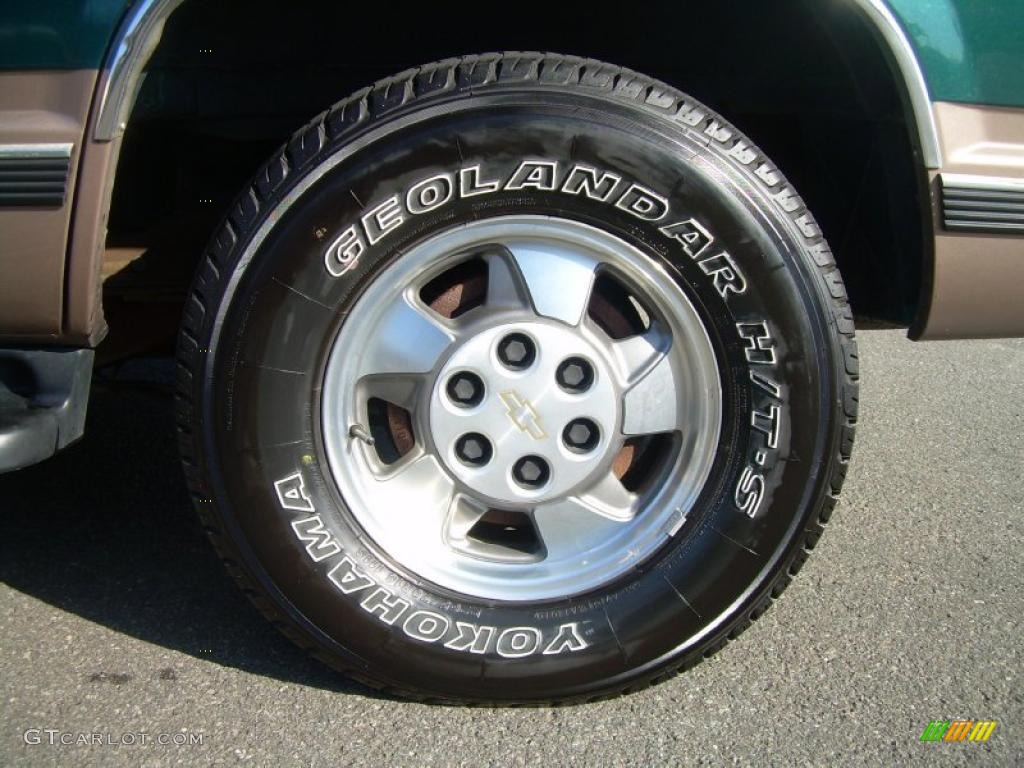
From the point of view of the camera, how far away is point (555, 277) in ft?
6.60

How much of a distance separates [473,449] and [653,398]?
385mm

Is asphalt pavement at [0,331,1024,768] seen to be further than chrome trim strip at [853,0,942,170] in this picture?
Yes

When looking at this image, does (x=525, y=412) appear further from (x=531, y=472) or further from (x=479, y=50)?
(x=479, y=50)

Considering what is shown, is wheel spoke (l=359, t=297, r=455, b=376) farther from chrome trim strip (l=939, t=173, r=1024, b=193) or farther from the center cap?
chrome trim strip (l=939, t=173, r=1024, b=193)

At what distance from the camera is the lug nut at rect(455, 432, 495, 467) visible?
6.75 ft

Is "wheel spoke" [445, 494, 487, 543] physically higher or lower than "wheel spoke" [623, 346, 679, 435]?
lower

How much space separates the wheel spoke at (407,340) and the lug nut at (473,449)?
16 centimetres

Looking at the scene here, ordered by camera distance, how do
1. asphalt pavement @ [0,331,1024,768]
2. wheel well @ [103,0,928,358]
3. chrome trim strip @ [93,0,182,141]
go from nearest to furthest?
chrome trim strip @ [93,0,182,141] < asphalt pavement @ [0,331,1024,768] < wheel well @ [103,0,928,358]

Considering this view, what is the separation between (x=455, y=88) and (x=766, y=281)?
704 millimetres

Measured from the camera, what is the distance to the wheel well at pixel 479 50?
228 centimetres

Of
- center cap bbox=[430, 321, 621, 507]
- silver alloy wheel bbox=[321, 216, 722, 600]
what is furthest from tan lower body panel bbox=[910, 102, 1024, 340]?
center cap bbox=[430, 321, 621, 507]

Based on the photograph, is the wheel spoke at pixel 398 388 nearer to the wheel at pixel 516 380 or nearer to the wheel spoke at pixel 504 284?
the wheel at pixel 516 380

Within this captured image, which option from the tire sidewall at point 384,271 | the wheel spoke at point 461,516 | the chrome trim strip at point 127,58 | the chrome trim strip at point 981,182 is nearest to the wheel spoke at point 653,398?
the tire sidewall at point 384,271

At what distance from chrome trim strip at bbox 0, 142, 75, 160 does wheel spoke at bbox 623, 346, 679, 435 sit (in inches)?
46.5
